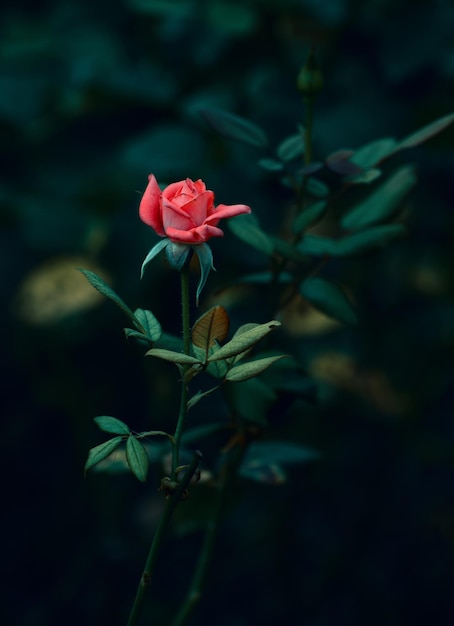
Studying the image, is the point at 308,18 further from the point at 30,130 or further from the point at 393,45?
the point at 30,130

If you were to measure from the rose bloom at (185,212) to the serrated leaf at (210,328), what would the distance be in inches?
1.8

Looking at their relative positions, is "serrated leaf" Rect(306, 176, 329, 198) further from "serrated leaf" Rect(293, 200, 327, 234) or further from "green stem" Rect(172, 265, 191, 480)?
"green stem" Rect(172, 265, 191, 480)

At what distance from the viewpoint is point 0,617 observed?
5.69 feet

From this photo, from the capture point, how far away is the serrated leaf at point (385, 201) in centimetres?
86

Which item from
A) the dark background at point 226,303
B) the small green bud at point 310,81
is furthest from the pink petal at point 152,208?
the dark background at point 226,303

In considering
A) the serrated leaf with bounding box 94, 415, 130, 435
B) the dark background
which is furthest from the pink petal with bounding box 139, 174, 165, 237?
the dark background

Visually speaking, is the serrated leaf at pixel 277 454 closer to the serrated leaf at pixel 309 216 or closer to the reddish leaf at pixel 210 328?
the serrated leaf at pixel 309 216

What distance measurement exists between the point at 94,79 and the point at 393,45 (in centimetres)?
50

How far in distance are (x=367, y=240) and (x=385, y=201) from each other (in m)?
0.06

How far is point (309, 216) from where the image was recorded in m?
0.77

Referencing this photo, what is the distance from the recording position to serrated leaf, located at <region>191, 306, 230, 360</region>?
21.5 inches

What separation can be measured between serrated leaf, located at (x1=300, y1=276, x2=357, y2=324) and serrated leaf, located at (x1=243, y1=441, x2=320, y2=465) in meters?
0.20

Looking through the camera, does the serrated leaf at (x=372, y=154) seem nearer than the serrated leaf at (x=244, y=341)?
No

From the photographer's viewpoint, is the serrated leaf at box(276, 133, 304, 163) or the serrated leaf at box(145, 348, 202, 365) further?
the serrated leaf at box(276, 133, 304, 163)
